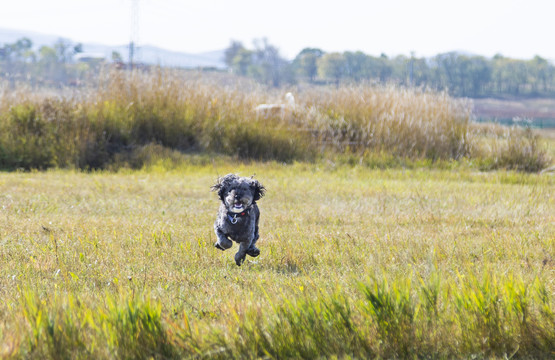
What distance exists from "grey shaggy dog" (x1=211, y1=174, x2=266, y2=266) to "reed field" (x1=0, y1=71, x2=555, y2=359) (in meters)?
0.34

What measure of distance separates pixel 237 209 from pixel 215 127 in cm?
1132

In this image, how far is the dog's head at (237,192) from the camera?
16.1ft

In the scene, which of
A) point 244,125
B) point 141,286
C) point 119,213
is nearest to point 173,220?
point 119,213

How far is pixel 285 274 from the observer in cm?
545

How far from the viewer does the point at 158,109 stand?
16.3m

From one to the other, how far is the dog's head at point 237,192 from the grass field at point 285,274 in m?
0.61

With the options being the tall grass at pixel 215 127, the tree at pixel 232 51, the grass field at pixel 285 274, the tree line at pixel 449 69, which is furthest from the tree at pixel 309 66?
the grass field at pixel 285 274

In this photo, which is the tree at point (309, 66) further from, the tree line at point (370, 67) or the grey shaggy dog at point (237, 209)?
the grey shaggy dog at point (237, 209)

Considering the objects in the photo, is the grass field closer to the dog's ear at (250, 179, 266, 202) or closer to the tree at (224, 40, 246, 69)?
the dog's ear at (250, 179, 266, 202)

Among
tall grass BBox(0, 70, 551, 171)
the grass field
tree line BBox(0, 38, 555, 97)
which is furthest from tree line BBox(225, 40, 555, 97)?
the grass field

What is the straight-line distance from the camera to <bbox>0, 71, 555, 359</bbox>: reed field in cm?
384

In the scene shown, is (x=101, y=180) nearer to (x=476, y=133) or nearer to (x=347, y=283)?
(x=347, y=283)

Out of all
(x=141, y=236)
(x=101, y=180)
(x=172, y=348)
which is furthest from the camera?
(x=101, y=180)

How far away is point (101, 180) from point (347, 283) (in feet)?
26.5
